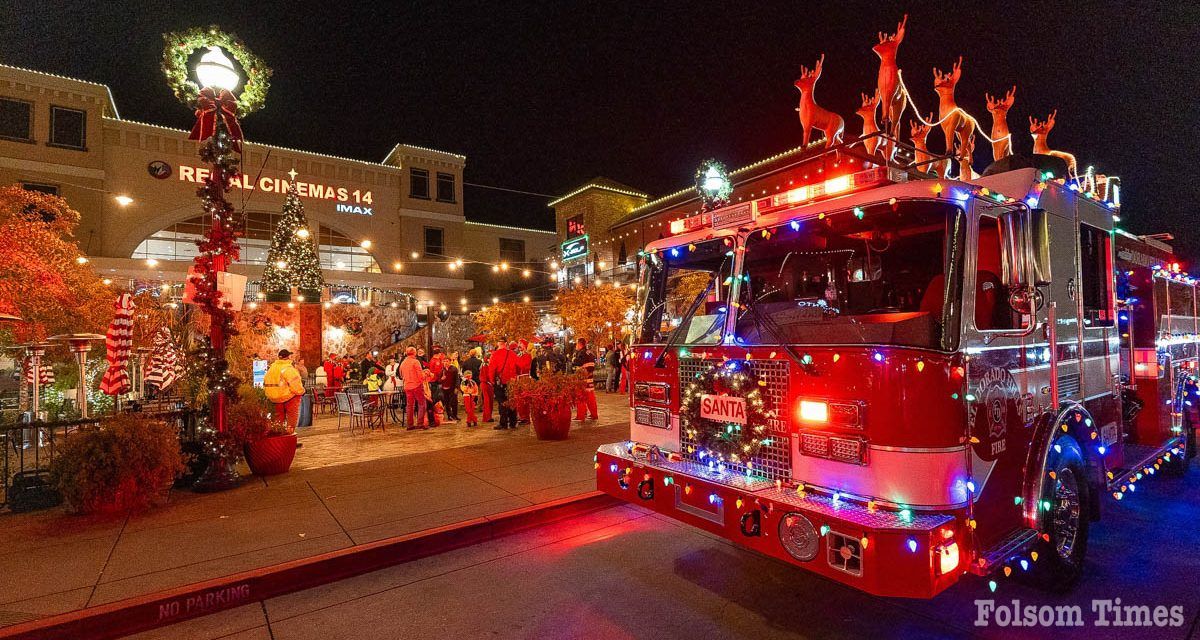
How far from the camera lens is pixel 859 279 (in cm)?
443

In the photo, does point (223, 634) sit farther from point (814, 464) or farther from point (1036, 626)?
point (1036, 626)

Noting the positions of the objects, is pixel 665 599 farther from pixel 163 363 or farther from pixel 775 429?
pixel 163 363

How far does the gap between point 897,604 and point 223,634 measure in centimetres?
455

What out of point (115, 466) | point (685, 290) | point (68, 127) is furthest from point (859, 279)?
point (68, 127)

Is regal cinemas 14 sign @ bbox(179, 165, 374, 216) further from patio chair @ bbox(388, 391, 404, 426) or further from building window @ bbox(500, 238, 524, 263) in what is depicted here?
patio chair @ bbox(388, 391, 404, 426)

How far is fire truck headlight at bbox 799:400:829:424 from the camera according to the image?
3.32 m

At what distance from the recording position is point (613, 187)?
39.8 meters

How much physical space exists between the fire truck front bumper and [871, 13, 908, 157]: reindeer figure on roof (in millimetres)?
3948

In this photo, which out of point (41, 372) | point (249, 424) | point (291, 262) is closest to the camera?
point (249, 424)

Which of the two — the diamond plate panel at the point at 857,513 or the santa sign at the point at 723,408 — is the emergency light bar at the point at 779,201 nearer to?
the santa sign at the point at 723,408

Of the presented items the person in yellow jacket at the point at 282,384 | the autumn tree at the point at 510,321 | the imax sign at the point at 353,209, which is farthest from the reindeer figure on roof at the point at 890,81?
the imax sign at the point at 353,209

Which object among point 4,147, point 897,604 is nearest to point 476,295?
point 4,147

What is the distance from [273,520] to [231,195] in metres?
29.0

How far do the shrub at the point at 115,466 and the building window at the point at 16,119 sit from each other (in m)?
28.3
